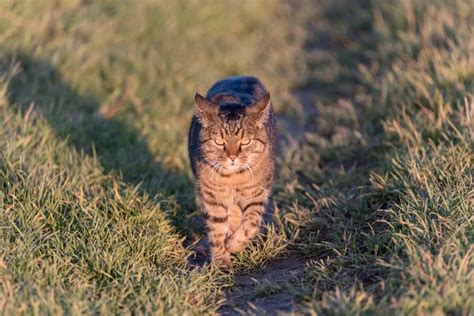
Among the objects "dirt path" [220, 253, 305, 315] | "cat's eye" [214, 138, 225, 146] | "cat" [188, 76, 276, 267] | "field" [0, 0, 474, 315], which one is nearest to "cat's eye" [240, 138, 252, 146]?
"cat" [188, 76, 276, 267]

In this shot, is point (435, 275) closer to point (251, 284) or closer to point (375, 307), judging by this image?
point (375, 307)

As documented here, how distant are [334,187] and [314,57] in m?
3.78

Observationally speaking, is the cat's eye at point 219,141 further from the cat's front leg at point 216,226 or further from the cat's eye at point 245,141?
the cat's front leg at point 216,226

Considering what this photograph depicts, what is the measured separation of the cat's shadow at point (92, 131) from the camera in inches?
228

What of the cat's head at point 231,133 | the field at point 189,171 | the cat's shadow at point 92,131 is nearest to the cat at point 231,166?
the cat's head at point 231,133

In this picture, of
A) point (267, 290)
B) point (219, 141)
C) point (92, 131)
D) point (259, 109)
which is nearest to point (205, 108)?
point (219, 141)

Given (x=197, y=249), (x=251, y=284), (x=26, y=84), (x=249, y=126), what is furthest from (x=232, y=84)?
(x=26, y=84)

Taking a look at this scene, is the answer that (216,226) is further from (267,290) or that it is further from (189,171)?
(189,171)

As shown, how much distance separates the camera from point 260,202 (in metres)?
5.03

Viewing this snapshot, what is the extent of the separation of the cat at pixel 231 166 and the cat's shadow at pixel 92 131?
0.44m

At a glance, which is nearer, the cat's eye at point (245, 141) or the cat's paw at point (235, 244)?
the cat's eye at point (245, 141)

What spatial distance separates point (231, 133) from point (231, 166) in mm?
206

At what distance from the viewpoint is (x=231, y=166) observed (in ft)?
15.6

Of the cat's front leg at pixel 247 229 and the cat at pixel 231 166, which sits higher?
the cat at pixel 231 166
